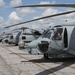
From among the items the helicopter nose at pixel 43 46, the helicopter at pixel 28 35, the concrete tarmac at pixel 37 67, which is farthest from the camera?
the helicopter at pixel 28 35

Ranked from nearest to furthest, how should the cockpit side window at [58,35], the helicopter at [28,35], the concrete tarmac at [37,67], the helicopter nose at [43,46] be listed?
the concrete tarmac at [37,67]
the helicopter nose at [43,46]
the cockpit side window at [58,35]
the helicopter at [28,35]

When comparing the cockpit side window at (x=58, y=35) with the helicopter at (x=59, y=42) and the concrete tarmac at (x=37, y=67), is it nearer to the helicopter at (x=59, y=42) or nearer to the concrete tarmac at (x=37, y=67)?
the helicopter at (x=59, y=42)

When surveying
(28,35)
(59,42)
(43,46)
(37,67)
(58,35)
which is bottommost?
(37,67)

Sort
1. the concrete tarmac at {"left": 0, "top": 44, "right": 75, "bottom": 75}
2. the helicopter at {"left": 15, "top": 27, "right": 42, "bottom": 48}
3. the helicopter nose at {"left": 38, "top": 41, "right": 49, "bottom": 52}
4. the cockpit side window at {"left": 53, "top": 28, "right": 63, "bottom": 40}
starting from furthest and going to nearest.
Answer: the helicopter at {"left": 15, "top": 27, "right": 42, "bottom": 48} < the cockpit side window at {"left": 53, "top": 28, "right": 63, "bottom": 40} < the helicopter nose at {"left": 38, "top": 41, "right": 49, "bottom": 52} < the concrete tarmac at {"left": 0, "top": 44, "right": 75, "bottom": 75}

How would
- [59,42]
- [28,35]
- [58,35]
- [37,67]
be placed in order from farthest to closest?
[28,35] → [58,35] → [59,42] → [37,67]

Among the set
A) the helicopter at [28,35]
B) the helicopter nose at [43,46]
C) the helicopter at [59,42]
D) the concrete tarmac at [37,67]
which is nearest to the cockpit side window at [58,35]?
the helicopter at [59,42]

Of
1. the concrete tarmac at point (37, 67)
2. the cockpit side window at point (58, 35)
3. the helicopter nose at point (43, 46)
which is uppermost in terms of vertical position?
the cockpit side window at point (58, 35)

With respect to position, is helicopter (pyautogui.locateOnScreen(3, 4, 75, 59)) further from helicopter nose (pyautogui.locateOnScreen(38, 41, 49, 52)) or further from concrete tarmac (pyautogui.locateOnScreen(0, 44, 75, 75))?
concrete tarmac (pyautogui.locateOnScreen(0, 44, 75, 75))

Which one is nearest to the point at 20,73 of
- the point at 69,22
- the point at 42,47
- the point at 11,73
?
the point at 11,73

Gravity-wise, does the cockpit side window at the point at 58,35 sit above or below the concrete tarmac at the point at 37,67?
above

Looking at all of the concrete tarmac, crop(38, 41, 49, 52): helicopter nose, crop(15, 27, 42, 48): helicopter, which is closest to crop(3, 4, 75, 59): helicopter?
crop(38, 41, 49, 52): helicopter nose

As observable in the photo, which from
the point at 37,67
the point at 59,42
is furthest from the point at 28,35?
the point at 37,67

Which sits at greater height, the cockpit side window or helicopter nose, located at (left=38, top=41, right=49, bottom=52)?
the cockpit side window

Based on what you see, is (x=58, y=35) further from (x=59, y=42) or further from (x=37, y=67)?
(x=37, y=67)
